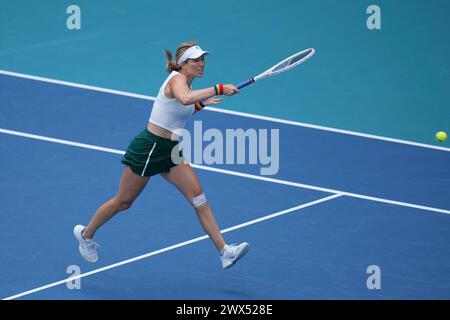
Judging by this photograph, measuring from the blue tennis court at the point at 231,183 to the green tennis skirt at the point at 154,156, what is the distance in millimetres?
1054

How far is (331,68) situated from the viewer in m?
16.2

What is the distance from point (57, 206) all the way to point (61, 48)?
424 centimetres

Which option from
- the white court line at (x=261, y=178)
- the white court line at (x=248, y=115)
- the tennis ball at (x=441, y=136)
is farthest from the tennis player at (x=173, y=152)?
the tennis ball at (x=441, y=136)

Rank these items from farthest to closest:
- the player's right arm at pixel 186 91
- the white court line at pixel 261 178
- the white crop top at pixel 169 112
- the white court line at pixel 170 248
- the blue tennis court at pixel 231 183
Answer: the white court line at pixel 261 178, the blue tennis court at pixel 231 183, the white crop top at pixel 169 112, the white court line at pixel 170 248, the player's right arm at pixel 186 91

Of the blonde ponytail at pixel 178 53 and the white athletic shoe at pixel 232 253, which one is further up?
the blonde ponytail at pixel 178 53

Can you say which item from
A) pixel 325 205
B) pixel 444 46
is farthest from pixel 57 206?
pixel 444 46

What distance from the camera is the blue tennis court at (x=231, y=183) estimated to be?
11453 mm

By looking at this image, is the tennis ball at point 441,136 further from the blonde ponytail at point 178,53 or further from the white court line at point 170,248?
the blonde ponytail at point 178,53

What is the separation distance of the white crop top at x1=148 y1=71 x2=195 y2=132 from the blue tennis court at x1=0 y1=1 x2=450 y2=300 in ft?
4.78

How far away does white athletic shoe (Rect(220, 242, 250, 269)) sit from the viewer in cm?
1122

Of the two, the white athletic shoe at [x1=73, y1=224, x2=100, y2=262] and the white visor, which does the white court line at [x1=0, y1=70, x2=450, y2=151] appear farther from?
the white athletic shoe at [x1=73, y1=224, x2=100, y2=262]

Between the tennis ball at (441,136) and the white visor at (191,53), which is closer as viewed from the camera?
the white visor at (191,53)

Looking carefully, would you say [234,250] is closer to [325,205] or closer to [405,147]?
[325,205]

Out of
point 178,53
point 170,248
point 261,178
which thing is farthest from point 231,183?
point 178,53
